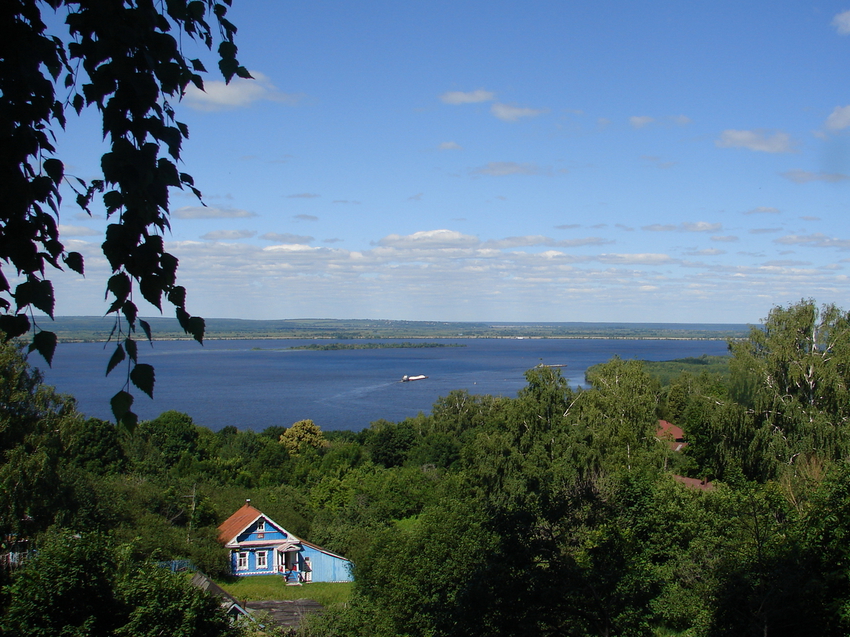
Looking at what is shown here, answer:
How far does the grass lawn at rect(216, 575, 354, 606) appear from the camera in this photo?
72.1 feet

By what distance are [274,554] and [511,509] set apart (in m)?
20.6

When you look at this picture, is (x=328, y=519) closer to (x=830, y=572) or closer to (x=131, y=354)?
(x=830, y=572)

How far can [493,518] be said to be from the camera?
7.15 m

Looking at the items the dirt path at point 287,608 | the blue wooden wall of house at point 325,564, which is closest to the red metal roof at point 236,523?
the blue wooden wall of house at point 325,564

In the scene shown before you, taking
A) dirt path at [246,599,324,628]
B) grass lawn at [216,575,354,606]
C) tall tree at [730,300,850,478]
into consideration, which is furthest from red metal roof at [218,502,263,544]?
tall tree at [730,300,850,478]

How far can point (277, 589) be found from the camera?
2339cm

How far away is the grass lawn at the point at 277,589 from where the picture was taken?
21989mm

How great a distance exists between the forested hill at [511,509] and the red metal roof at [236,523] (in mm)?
733

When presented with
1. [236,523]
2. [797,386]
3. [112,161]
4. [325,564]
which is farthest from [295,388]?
[112,161]

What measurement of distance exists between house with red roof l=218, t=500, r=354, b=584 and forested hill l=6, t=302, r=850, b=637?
1.09m

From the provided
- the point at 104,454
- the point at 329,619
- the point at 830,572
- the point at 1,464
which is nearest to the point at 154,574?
the point at 329,619

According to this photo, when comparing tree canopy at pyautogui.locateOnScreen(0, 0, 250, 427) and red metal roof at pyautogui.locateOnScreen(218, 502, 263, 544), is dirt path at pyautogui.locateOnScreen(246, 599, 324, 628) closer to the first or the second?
red metal roof at pyautogui.locateOnScreen(218, 502, 263, 544)

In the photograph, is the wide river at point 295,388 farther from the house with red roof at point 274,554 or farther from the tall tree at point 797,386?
the tall tree at point 797,386

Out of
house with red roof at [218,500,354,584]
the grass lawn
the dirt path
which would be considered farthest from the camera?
house with red roof at [218,500,354,584]
